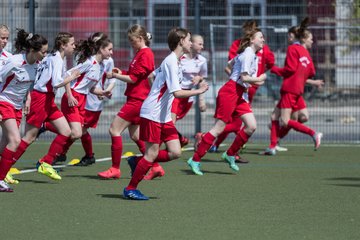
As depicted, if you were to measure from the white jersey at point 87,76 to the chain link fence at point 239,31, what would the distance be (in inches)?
203

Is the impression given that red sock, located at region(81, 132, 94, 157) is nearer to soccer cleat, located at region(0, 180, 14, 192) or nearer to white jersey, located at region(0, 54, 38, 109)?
white jersey, located at region(0, 54, 38, 109)

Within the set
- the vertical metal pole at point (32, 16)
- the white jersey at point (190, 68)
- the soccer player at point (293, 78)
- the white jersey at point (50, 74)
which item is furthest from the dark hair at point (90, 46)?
the vertical metal pole at point (32, 16)

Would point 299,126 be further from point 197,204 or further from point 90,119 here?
point 197,204

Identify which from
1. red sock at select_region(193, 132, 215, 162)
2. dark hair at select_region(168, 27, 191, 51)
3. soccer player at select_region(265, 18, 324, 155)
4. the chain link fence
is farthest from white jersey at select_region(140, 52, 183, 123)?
the chain link fence

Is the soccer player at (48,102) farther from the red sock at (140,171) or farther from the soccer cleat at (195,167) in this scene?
the red sock at (140,171)

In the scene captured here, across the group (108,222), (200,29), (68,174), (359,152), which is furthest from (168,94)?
(200,29)

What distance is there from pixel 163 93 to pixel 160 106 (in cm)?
14

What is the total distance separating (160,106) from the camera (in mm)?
10328

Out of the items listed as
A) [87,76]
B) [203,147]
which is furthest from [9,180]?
[203,147]

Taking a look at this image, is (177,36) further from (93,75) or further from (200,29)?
(200,29)

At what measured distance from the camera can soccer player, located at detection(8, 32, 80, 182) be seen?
11.9 meters

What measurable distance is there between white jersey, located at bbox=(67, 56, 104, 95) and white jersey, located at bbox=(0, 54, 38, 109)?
170 cm

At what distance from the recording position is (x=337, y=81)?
1927 centimetres

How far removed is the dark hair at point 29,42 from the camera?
36.6ft
